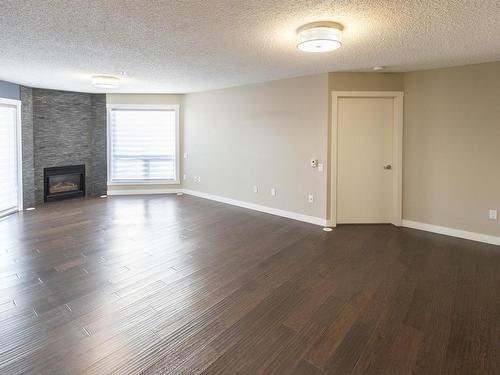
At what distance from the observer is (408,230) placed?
4684 mm

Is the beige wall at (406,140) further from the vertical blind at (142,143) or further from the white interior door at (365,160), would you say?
the vertical blind at (142,143)

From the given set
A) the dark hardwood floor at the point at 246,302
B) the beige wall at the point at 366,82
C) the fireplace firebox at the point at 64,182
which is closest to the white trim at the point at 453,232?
the dark hardwood floor at the point at 246,302

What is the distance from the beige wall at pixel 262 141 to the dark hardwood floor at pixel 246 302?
1161mm

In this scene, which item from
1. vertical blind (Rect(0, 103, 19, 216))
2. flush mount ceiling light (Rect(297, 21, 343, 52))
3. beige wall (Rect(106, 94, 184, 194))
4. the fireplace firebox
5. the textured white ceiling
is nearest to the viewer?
the textured white ceiling

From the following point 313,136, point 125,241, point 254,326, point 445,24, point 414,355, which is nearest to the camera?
point 414,355

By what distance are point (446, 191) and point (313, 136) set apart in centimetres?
216

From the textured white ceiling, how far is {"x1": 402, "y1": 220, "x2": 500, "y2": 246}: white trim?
7.79 feet

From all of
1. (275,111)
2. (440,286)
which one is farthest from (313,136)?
(440,286)

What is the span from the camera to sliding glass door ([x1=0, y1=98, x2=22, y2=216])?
5492 mm

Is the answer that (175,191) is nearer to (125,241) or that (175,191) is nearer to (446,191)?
(125,241)

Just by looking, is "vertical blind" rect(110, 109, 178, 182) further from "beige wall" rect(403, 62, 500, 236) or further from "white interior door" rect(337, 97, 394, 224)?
"beige wall" rect(403, 62, 500, 236)

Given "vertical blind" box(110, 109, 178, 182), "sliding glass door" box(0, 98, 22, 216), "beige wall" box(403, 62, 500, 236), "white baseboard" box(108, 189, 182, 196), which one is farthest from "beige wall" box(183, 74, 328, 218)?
"sliding glass door" box(0, 98, 22, 216)

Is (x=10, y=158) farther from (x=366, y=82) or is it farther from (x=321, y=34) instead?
(x=366, y=82)

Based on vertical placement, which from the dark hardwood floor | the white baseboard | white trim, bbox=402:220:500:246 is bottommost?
the dark hardwood floor
